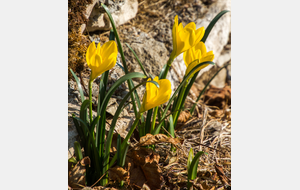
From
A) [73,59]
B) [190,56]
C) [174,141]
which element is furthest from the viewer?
[73,59]

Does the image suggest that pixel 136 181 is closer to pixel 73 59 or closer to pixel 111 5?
pixel 73 59

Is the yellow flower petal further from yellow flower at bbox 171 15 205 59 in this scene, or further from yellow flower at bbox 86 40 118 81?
yellow flower at bbox 171 15 205 59

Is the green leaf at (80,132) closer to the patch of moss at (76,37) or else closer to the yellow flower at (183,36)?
the patch of moss at (76,37)

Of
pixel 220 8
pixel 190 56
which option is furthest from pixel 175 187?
pixel 220 8

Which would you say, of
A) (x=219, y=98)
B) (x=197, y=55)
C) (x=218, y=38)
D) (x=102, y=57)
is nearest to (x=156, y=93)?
(x=102, y=57)

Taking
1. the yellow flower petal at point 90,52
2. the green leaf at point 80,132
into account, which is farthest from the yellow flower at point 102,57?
the green leaf at point 80,132
